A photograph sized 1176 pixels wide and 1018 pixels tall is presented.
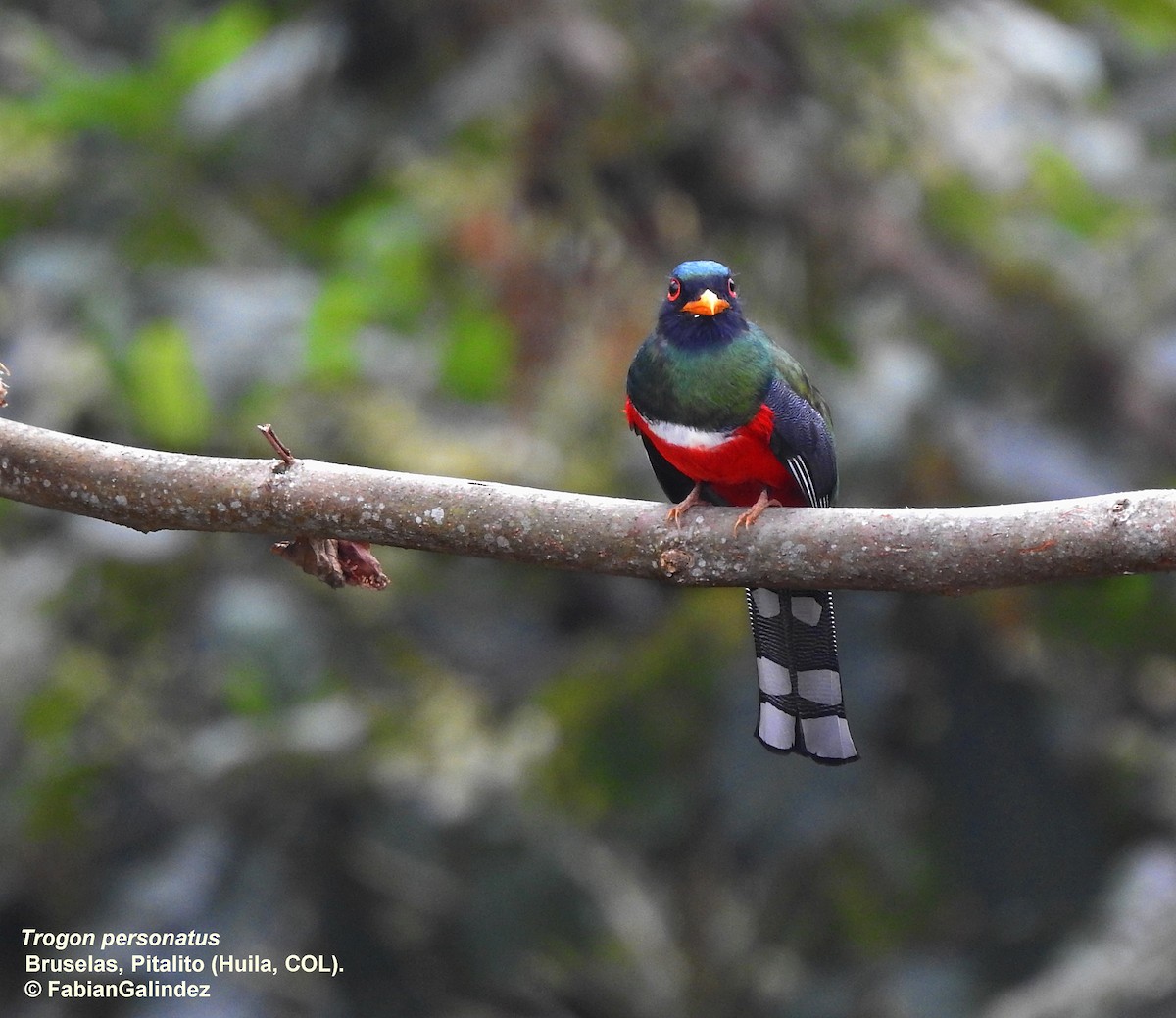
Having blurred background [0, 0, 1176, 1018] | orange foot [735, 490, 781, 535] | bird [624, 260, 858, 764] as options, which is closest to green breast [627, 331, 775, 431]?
bird [624, 260, 858, 764]

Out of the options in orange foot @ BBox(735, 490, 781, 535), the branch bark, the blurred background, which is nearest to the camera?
the branch bark

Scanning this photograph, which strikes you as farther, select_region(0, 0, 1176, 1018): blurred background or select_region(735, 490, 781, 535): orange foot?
select_region(0, 0, 1176, 1018): blurred background

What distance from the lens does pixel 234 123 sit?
5520 millimetres

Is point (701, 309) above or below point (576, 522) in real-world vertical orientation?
above

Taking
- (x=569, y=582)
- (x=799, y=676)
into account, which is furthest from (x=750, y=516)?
(x=569, y=582)

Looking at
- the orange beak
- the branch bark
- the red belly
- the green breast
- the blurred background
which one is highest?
the blurred background

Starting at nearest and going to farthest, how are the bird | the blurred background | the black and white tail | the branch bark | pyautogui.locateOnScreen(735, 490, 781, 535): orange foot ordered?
1. the branch bark
2. pyautogui.locateOnScreen(735, 490, 781, 535): orange foot
3. the black and white tail
4. the bird
5. the blurred background

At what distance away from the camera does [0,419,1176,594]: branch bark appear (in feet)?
7.14

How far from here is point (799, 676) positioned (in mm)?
2920

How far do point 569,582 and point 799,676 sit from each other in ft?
9.00

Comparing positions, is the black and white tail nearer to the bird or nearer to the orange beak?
the bird

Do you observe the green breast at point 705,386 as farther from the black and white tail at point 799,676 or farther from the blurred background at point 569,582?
the blurred background at point 569,582

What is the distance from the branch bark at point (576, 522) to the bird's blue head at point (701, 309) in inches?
20.7

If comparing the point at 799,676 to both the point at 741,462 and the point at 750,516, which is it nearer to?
the point at 741,462
